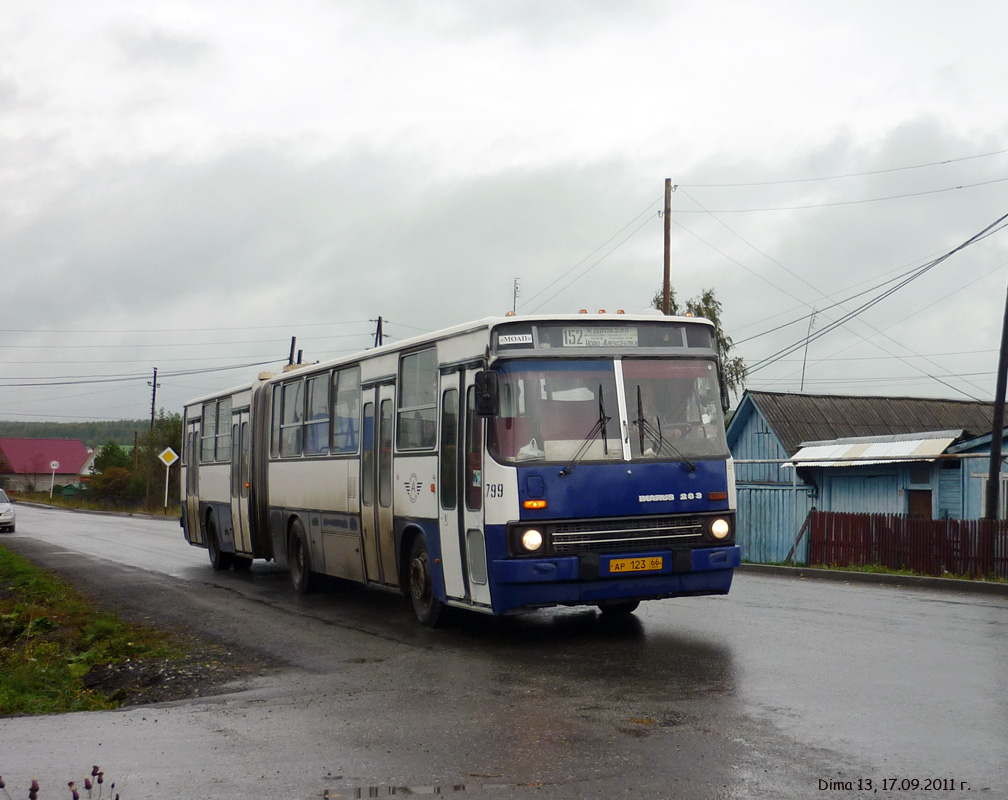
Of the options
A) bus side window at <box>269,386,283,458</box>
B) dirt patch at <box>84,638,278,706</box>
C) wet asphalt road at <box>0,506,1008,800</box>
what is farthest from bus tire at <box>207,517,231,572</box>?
dirt patch at <box>84,638,278,706</box>

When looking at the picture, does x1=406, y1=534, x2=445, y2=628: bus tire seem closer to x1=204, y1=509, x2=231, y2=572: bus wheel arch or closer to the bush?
x1=204, y1=509, x2=231, y2=572: bus wheel arch

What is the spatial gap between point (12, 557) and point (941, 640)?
1855cm

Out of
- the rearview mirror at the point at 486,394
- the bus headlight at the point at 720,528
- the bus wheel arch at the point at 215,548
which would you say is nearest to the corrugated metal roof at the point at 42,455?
the bus wheel arch at the point at 215,548

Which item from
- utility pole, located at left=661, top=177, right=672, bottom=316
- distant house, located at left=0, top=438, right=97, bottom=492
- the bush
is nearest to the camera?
utility pole, located at left=661, top=177, right=672, bottom=316

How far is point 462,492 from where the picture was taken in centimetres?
1074

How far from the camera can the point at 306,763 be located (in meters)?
6.20

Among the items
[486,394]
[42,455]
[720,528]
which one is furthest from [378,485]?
[42,455]

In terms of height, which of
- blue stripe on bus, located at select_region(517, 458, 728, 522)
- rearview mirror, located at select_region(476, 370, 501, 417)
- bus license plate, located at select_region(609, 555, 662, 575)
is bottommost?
bus license plate, located at select_region(609, 555, 662, 575)

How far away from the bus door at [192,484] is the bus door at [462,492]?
462 inches

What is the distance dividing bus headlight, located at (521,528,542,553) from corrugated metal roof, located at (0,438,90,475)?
127 meters

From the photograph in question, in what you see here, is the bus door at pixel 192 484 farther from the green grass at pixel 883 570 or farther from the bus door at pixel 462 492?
the bus door at pixel 462 492

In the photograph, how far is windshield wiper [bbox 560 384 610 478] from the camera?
10.2 m

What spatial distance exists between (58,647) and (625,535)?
6.07 meters

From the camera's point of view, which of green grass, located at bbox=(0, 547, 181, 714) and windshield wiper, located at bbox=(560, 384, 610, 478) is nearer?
green grass, located at bbox=(0, 547, 181, 714)
